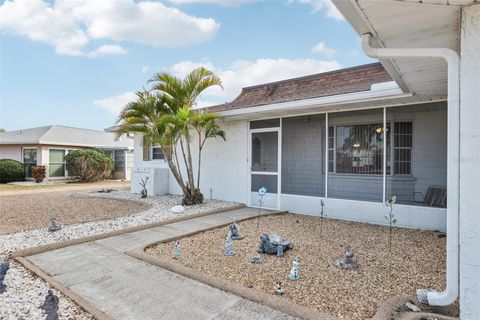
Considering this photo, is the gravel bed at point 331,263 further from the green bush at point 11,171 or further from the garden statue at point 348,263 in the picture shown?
the green bush at point 11,171

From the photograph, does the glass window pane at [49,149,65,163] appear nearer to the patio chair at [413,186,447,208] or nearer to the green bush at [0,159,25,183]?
the green bush at [0,159,25,183]

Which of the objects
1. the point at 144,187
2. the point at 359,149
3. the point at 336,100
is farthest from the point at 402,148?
the point at 144,187

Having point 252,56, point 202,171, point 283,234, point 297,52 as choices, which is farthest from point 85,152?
point 283,234

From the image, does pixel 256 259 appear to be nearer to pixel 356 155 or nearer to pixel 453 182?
pixel 453 182

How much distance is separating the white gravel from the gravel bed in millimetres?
1586

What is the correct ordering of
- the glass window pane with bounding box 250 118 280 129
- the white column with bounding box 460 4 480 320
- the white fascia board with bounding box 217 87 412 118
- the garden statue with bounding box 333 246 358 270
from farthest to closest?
1. the glass window pane with bounding box 250 118 280 129
2. the white fascia board with bounding box 217 87 412 118
3. the garden statue with bounding box 333 246 358 270
4. the white column with bounding box 460 4 480 320

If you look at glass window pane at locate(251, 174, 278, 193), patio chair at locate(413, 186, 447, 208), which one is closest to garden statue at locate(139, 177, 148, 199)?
glass window pane at locate(251, 174, 278, 193)

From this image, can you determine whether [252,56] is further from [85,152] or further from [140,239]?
[85,152]

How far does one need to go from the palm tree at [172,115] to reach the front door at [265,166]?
3.92 feet

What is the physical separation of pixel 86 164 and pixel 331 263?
17220 mm

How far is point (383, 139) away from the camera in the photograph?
6.96m

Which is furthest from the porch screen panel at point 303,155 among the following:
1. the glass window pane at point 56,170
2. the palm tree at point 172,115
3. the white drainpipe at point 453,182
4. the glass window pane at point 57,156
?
the glass window pane at point 57,156

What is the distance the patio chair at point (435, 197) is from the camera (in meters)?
6.19

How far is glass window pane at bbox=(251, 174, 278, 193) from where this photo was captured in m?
8.52
